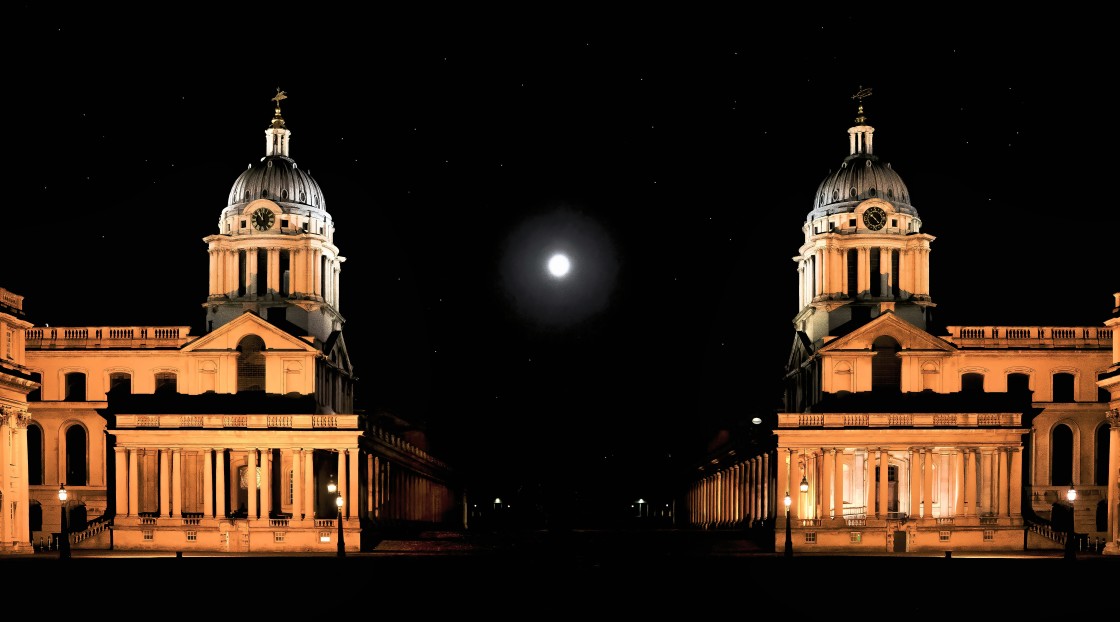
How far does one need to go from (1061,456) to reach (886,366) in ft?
39.1

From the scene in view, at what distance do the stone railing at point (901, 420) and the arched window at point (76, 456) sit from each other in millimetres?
43024

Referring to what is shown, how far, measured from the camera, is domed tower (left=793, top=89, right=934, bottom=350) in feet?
418

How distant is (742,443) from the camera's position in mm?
129875

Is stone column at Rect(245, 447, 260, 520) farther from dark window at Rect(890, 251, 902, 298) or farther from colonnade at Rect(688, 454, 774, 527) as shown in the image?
dark window at Rect(890, 251, 902, 298)

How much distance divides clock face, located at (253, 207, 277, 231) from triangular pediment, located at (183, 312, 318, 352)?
6.89 meters

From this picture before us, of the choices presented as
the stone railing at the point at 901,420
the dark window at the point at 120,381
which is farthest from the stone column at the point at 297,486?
the stone railing at the point at 901,420

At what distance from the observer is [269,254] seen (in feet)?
418

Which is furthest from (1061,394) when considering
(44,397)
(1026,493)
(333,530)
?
(44,397)

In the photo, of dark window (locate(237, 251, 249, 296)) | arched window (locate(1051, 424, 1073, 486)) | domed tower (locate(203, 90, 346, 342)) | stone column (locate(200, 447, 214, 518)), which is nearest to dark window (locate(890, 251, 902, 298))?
arched window (locate(1051, 424, 1073, 486))

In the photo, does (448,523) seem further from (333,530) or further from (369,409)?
(333,530)

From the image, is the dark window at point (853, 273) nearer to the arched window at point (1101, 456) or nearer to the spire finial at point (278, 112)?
the arched window at point (1101, 456)

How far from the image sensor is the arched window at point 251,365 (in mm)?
124062

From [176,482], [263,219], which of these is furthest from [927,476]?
[263,219]

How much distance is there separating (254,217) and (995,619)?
71.6m
